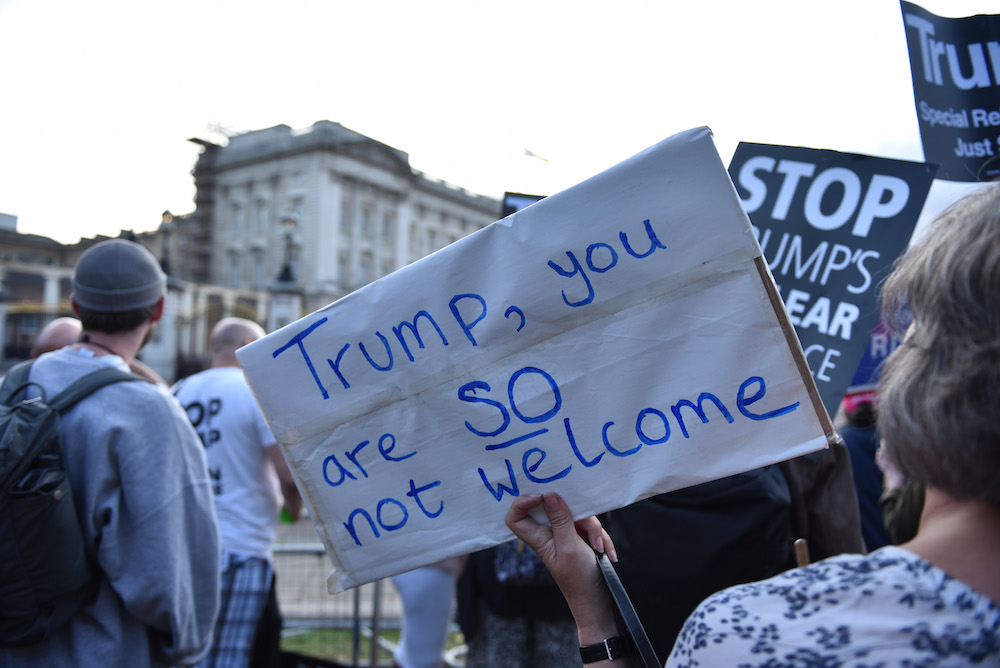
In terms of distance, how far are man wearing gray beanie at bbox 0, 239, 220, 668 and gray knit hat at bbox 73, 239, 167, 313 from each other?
18cm

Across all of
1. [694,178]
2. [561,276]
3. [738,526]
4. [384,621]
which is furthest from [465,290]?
[384,621]

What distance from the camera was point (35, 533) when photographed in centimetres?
190

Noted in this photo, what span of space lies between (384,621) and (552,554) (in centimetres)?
541

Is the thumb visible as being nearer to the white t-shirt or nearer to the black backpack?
the black backpack

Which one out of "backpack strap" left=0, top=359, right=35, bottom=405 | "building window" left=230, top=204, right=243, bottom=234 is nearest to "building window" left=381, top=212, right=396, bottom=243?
"building window" left=230, top=204, right=243, bottom=234

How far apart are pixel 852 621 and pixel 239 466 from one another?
330cm

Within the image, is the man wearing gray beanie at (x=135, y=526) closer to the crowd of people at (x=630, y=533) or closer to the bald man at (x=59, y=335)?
the crowd of people at (x=630, y=533)

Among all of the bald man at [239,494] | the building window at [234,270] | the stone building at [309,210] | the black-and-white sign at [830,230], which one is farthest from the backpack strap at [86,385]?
the building window at [234,270]

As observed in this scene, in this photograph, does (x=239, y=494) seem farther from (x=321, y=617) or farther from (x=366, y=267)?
(x=366, y=267)

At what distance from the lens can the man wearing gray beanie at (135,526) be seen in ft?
6.84

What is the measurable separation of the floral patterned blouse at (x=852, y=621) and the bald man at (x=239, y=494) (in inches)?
113

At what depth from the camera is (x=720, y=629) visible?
3.19ft

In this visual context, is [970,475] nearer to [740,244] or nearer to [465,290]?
[740,244]

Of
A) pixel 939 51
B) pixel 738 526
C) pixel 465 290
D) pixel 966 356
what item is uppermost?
pixel 939 51
